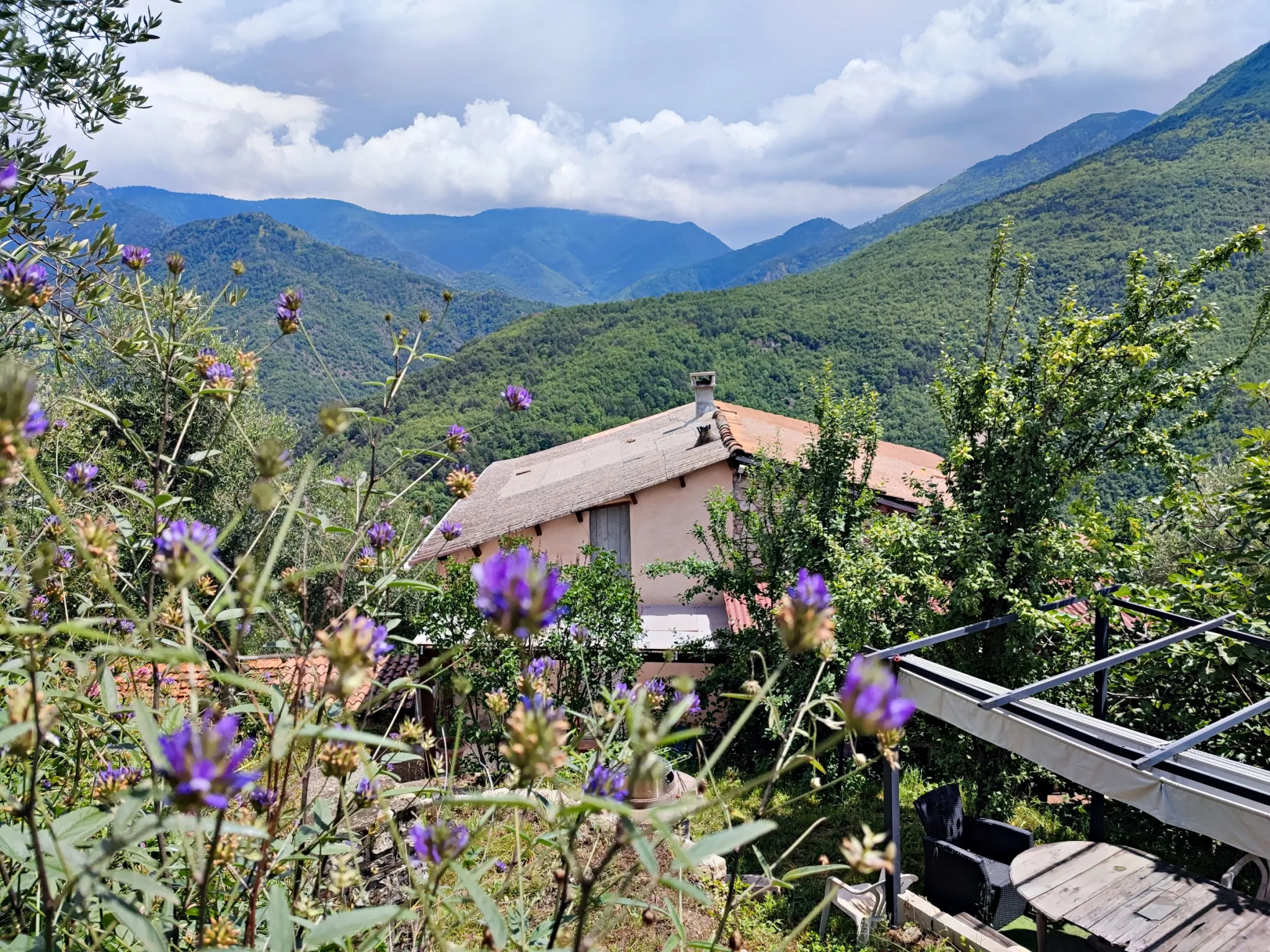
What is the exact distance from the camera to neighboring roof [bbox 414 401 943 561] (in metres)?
11.7

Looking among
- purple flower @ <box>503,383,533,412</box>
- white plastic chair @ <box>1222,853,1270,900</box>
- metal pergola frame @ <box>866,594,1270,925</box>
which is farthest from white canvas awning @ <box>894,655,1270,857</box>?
purple flower @ <box>503,383,533,412</box>

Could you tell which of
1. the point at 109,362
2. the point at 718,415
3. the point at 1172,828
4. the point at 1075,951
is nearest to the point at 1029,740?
the point at 1075,951

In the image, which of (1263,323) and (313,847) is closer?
(313,847)

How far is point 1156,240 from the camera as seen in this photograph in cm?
4066

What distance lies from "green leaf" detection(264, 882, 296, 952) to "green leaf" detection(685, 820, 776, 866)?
0.50 metres

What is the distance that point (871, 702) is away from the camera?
76cm

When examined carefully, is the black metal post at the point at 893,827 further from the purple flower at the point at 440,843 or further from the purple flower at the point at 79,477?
the purple flower at the point at 79,477

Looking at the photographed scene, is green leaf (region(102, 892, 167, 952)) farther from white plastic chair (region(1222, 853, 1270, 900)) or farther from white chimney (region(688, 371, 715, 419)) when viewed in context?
white chimney (region(688, 371, 715, 419))

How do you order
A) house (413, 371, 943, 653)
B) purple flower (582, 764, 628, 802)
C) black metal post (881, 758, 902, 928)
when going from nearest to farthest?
purple flower (582, 764, 628, 802), black metal post (881, 758, 902, 928), house (413, 371, 943, 653)

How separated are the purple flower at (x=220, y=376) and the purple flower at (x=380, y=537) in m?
0.39

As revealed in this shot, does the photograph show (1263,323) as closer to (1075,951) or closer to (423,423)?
(1075,951)

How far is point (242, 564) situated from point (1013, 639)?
6165 millimetres

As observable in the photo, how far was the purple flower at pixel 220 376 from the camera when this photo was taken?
157 cm

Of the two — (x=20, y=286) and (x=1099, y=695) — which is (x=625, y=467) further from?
(x=20, y=286)
